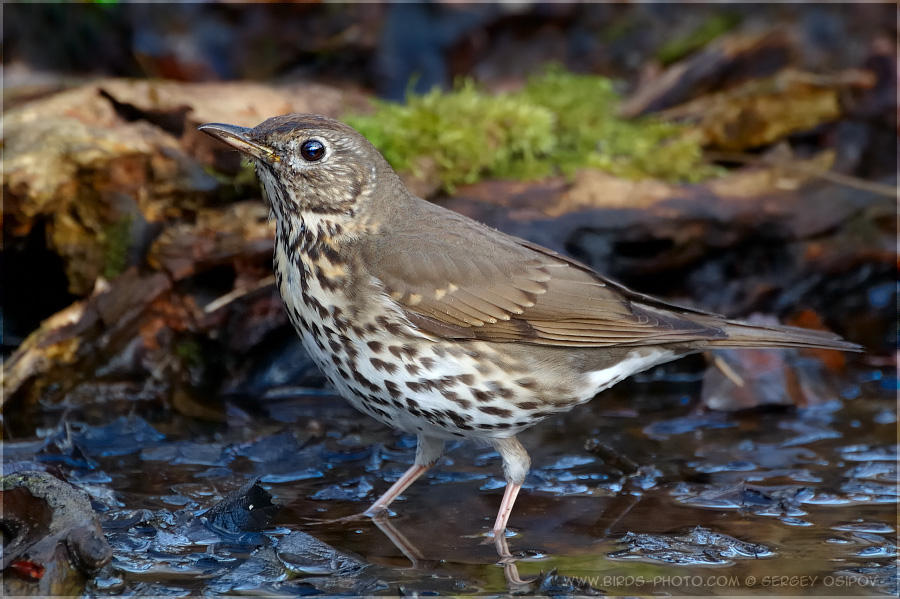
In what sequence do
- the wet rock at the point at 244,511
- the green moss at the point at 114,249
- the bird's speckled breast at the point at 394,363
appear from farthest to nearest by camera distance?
the green moss at the point at 114,249 < the bird's speckled breast at the point at 394,363 < the wet rock at the point at 244,511

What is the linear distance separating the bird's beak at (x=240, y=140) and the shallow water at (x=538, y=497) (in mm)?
1570

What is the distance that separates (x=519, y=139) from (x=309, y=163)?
2.39 m

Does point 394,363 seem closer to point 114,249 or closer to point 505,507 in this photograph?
point 505,507

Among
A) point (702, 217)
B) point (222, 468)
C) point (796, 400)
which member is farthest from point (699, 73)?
point (222, 468)

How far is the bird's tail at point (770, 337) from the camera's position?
4.38 m

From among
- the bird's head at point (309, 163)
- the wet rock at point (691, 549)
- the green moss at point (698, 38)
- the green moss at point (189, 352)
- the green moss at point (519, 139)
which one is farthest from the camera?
the green moss at point (698, 38)

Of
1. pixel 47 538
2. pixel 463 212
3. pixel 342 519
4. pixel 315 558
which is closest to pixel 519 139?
pixel 463 212

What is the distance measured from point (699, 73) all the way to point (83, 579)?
6.39 metres

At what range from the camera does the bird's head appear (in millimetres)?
4168

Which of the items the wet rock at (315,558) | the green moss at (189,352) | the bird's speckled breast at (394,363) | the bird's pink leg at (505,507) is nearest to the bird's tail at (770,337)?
the bird's speckled breast at (394,363)

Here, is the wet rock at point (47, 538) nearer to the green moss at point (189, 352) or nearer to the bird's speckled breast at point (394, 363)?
the bird's speckled breast at point (394, 363)

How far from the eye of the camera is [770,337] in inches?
174

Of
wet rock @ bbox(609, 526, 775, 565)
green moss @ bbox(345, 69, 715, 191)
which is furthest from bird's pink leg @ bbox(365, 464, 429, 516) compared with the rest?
green moss @ bbox(345, 69, 715, 191)

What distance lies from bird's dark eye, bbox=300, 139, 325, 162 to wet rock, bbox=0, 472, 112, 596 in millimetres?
1746
